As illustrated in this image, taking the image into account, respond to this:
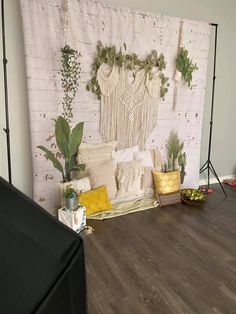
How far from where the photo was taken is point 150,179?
10.8ft

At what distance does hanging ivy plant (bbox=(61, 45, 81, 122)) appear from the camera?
261 cm

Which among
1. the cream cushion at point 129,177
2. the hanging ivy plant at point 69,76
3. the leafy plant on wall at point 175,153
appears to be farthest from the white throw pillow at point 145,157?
the hanging ivy plant at point 69,76

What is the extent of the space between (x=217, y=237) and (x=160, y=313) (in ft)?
3.60

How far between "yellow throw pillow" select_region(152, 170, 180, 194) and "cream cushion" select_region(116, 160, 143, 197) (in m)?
0.19

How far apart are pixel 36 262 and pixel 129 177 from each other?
2759 millimetres

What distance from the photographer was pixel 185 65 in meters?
3.23

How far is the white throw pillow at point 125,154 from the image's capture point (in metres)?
3.08

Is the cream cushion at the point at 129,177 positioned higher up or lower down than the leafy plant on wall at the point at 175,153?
lower down

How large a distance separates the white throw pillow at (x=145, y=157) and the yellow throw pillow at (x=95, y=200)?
1.79ft

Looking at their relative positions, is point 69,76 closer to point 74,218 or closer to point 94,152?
point 94,152

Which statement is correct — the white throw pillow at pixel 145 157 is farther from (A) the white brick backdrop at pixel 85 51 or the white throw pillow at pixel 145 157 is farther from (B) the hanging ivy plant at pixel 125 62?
(B) the hanging ivy plant at pixel 125 62

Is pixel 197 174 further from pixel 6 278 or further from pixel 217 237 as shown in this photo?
pixel 6 278

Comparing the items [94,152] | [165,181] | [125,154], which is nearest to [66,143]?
[94,152]

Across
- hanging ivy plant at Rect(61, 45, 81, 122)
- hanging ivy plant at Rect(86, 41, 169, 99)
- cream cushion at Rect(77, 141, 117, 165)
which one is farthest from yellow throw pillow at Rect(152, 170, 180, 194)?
hanging ivy plant at Rect(61, 45, 81, 122)
